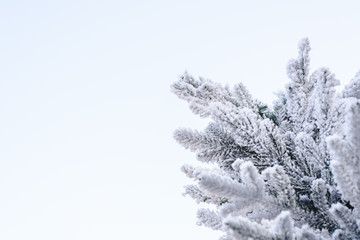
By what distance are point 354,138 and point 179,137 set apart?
0.93m

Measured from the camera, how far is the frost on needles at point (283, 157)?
1.35 meters

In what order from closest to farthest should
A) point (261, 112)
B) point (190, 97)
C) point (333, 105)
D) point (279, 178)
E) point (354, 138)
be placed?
1. point (354, 138)
2. point (279, 178)
3. point (333, 105)
4. point (190, 97)
5. point (261, 112)

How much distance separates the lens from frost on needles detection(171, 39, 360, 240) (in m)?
1.35

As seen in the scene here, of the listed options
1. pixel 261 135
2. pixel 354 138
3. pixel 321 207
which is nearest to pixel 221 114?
pixel 261 135

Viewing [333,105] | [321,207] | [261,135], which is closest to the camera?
[321,207]

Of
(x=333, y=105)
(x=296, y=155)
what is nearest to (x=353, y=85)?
(x=333, y=105)

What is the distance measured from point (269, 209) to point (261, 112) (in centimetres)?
119

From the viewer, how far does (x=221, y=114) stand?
2.05m

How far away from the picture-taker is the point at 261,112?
8.81 feet

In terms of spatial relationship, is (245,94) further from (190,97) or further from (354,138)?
(354,138)

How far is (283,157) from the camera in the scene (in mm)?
2113

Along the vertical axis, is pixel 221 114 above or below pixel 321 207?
above

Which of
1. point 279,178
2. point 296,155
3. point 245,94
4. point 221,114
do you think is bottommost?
point 279,178

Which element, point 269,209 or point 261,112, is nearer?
point 269,209
